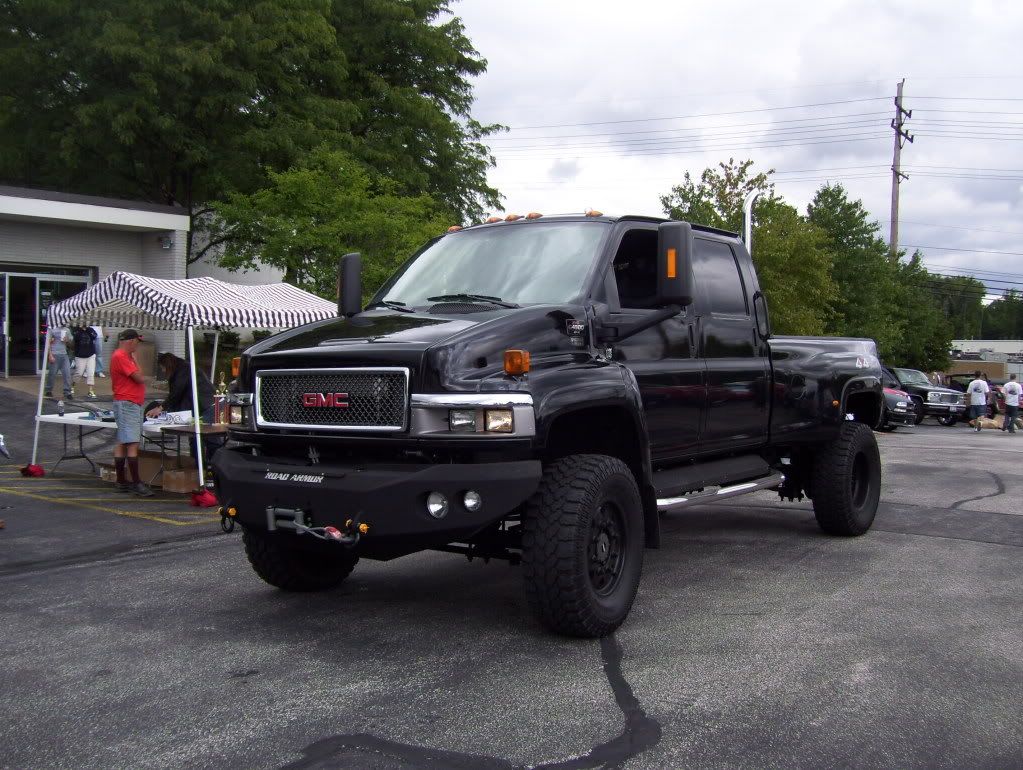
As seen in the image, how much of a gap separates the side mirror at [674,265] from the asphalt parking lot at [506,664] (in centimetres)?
180

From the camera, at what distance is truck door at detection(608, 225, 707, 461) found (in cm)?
595

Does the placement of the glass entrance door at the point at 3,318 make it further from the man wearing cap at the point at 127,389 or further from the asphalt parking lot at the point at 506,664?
the asphalt parking lot at the point at 506,664

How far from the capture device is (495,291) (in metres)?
5.96

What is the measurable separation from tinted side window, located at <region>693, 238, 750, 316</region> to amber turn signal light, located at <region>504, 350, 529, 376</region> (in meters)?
2.36

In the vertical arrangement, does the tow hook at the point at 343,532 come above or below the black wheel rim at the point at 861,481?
above

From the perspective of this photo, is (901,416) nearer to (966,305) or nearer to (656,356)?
(656,356)

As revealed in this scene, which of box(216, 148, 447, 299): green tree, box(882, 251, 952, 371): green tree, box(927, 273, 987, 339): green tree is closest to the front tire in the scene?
box(216, 148, 447, 299): green tree

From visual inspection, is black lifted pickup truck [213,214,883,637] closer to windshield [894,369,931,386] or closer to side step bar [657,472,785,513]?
side step bar [657,472,785,513]

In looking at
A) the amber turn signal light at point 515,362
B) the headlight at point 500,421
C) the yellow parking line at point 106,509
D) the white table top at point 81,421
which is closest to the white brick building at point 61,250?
the white table top at point 81,421

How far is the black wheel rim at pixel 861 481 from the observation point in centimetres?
843

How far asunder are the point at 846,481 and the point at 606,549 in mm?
3411

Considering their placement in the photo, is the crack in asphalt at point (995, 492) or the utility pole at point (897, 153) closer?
the crack in asphalt at point (995, 492)

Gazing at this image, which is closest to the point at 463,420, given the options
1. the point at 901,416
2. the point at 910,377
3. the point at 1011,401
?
the point at 901,416

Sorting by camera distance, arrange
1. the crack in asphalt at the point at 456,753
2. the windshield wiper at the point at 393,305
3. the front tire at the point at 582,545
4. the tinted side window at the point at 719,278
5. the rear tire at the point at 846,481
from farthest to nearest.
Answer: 1. the rear tire at the point at 846,481
2. the tinted side window at the point at 719,278
3. the windshield wiper at the point at 393,305
4. the front tire at the point at 582,545
5. the crack in asphalt at the point at 456,753
